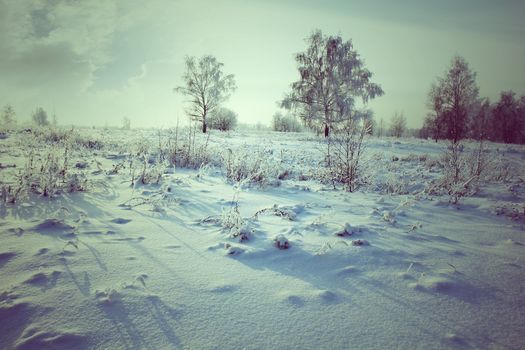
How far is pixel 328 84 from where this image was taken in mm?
21219

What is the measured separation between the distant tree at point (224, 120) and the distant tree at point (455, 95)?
2338 cm

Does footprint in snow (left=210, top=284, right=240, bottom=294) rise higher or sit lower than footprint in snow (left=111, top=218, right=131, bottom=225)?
lower

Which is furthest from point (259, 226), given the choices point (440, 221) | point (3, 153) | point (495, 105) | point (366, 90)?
point (495, 105)

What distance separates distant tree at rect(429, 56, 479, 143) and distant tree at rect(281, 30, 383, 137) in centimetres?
664

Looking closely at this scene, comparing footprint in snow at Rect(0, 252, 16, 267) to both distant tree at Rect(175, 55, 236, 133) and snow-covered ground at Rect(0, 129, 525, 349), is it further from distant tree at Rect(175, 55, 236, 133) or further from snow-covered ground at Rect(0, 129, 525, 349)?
distant tree at Rect(175, 55, 236, 133)

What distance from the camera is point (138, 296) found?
1423mm

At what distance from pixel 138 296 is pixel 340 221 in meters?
1.97

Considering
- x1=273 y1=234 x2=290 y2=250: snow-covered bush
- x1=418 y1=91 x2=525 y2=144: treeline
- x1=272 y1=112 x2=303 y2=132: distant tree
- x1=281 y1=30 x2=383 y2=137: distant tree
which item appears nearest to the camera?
x1=273 y1=234 x2=290 y2=250: snow-covered bush

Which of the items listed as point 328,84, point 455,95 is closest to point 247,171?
point 328,84

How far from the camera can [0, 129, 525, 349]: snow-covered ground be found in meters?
1.19

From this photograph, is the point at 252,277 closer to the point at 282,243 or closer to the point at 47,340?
the point at 282,243

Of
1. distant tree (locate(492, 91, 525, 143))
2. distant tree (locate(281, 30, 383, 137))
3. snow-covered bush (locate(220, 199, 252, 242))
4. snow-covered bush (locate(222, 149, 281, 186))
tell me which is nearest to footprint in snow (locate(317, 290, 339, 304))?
snow-covered bush (locate(220, 199, 252, 242))

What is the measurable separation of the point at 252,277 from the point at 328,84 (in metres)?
21.7

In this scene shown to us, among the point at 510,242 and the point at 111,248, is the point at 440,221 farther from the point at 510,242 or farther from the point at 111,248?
the point at 111,248
